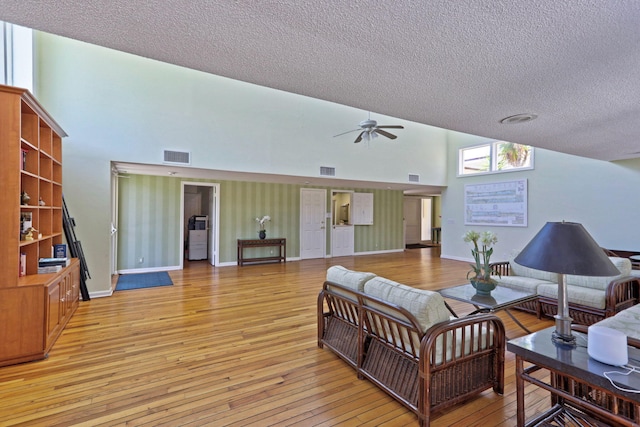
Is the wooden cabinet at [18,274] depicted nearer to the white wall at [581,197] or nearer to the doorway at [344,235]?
the doorway at [344,235]

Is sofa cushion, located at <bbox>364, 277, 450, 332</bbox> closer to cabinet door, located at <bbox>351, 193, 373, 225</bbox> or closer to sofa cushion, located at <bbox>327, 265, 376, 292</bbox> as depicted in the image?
sofa cushion, located at <bbox>327, 265, 376, 292</bbox>

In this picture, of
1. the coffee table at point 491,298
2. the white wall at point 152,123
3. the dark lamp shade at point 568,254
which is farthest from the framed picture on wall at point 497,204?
the dark lamp shade at point 568,254

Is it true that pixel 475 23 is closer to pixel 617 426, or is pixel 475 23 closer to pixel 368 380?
pixel 617 426

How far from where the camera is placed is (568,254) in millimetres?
1473

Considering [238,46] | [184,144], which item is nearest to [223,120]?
[184,144]

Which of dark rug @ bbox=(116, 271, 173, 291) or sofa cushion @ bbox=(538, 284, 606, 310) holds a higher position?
sofa cushion @ bbox=(538, 284, 606, 310)

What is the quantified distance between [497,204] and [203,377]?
768cm

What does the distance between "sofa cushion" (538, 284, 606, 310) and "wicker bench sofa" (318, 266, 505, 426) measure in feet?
6.91

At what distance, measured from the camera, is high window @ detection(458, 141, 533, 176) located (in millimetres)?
7008

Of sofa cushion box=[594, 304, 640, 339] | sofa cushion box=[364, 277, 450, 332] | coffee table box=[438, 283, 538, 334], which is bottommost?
sofa cushion box=[594, 304, 640, 339]

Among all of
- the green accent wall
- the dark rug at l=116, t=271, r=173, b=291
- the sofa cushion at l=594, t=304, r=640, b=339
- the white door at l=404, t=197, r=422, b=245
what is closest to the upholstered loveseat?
the sofa cushion at l=594, t=304, r=640, b=339

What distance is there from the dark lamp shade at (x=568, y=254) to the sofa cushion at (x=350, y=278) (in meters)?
1.18

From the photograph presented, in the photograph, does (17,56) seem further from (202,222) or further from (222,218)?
(202,222)

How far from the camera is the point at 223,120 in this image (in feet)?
17.8
